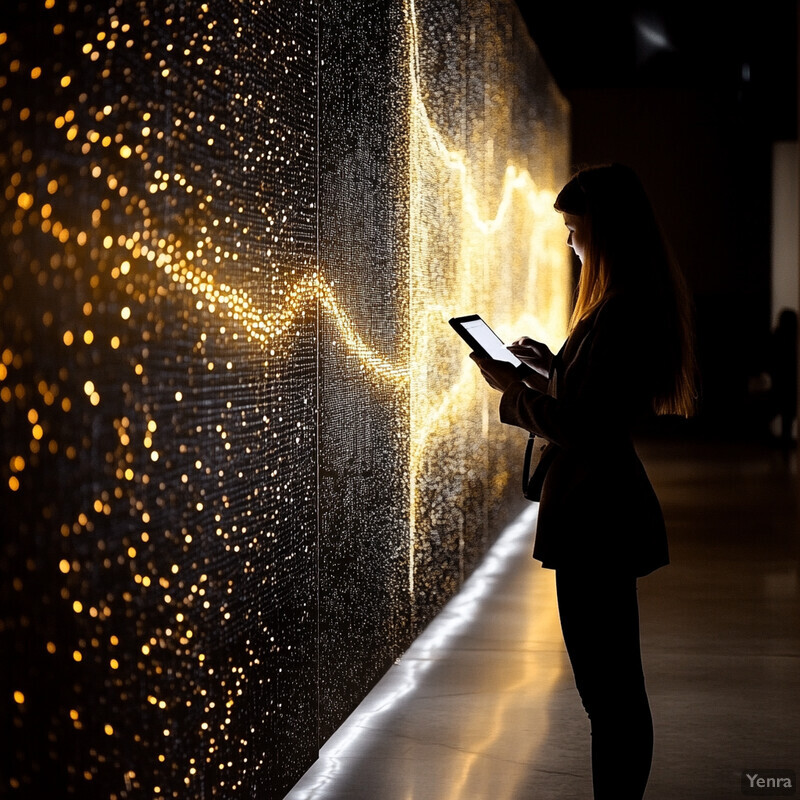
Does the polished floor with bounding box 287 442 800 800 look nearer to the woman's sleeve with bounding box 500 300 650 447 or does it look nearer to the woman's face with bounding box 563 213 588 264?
the woman's sleeve with bounding box 500 300 650 447

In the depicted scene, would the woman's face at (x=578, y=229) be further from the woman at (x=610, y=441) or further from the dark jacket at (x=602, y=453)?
the dark jacket at (x=602, y=453)

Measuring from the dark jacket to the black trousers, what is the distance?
4 cm

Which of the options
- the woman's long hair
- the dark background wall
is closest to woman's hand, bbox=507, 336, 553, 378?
the woman's long hair

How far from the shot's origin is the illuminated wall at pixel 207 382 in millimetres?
1330

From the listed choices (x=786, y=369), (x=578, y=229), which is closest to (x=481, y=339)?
(x=578, y=229)

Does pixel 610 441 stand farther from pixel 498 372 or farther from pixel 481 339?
pixel 481 339

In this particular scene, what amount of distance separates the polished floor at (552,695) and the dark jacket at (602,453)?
847 mm

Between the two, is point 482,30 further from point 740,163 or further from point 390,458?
→ point 740,163

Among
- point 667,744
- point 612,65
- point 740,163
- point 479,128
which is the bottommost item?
point 667,744

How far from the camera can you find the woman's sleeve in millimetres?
1977

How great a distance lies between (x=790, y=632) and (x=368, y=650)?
1.69 metres

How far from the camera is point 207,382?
1.86 m

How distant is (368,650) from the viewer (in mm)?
3178

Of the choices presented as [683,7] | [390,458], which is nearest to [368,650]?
[390,458]
